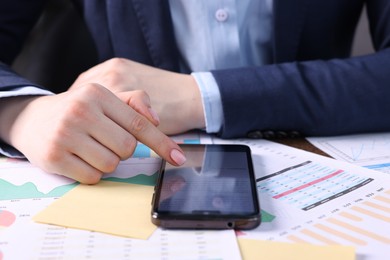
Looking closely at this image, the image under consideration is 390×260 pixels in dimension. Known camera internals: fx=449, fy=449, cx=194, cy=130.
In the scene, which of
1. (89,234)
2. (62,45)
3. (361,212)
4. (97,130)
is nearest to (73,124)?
(97,130)

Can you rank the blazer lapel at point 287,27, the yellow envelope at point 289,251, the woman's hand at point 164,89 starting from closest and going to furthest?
1. the yellow envelope at point 289,251
2. the woman's hand at point 164,89
3. the blazer lapel at point 287,27

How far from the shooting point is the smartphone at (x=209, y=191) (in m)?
0.36

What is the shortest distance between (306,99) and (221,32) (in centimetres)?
23

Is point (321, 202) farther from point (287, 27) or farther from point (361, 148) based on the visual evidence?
point (287, 27)

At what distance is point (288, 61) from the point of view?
784mm

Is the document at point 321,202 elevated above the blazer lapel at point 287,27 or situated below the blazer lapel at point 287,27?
below

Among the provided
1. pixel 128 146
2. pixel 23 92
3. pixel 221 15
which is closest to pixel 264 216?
pixel 128 146

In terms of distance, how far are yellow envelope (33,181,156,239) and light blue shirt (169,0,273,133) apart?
13.4 inches

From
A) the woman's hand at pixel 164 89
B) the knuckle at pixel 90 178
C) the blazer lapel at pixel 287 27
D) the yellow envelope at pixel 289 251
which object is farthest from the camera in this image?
the blazer lapel at pixel 287 27

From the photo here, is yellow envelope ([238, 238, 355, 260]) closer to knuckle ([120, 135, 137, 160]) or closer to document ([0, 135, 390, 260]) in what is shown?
document ([0, 135, 390, 260])

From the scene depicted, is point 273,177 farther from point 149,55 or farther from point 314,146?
point 149,55

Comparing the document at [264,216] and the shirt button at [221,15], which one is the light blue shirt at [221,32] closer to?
the shirt button at [221,15]

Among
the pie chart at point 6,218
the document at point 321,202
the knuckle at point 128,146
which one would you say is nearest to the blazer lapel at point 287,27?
the document at point 321,202

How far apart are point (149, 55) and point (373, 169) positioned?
434 mm
